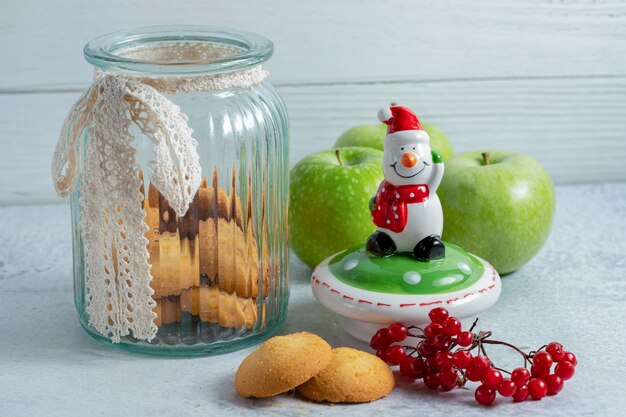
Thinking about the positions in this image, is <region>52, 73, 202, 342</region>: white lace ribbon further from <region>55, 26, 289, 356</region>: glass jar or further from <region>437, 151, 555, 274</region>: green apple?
<region>437, 151, 555, 274</region>: green apple

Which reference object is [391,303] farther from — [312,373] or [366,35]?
[366,35]

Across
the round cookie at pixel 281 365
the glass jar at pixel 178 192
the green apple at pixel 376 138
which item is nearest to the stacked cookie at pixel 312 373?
the round cookie at pixel 281 365

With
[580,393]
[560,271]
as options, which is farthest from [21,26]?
[580,393]

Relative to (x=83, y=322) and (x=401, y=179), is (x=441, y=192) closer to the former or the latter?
(x=401, y=179)

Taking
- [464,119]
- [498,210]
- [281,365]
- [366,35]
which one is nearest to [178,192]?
[281,365]

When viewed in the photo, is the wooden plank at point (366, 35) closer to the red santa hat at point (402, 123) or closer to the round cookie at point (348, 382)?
the red santa hat at point (402, 123)

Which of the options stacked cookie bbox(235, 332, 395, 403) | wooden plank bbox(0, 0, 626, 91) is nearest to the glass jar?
stacked cookie bbox(235, 332, 395, 403)

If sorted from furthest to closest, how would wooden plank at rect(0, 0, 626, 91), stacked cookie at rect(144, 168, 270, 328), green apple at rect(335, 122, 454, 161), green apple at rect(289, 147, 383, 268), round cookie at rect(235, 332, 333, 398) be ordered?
wooden plank at rect(0, 0, 626, 91), green apple at rect(335, 122, 454, 161), green apple at rect(289, 147, 383, 268), stacked cookie at rect(144, 168, 270, 328), round cookie at rect(235, 332, 333, 398)

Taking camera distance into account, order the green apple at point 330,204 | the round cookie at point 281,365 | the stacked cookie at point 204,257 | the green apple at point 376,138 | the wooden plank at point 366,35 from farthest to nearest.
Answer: the wooden plank at point 366,35 < the green apple at point 376,138 < the green apple at point 330,204 < the stacked cookie at point 204,257 < the round cookie at point 281,365
